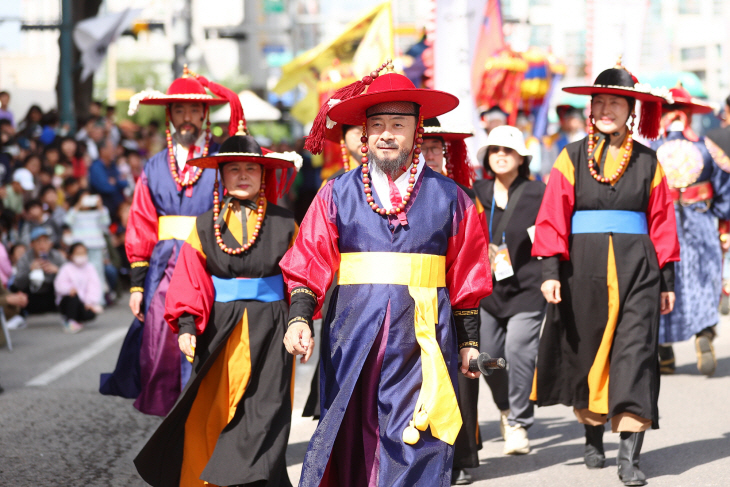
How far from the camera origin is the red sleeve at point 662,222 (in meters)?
5.85

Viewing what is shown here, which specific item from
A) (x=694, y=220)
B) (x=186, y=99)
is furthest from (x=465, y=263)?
(x=694, y=220)

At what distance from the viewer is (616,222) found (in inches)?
233

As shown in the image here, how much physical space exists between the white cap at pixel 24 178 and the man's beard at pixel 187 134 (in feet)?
24.4

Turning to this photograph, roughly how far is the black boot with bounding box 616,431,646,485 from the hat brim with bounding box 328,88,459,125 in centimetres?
226

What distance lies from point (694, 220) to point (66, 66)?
12551 millimetres

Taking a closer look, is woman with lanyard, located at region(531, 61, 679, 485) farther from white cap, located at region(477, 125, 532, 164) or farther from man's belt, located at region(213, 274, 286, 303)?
man's belt, located at region(213, 274, 286, 303)

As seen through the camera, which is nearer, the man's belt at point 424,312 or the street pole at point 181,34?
the man's belt at point 424,312

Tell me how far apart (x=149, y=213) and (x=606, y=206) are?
2720 mm

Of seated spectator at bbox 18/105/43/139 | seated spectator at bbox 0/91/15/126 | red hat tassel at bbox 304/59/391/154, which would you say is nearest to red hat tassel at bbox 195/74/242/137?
red hat tassel at bbox 304/59/391/154

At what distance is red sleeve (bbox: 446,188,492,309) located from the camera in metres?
4.39

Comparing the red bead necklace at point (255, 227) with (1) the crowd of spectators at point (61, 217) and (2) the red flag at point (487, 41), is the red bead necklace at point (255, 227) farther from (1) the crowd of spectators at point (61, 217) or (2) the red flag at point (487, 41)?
(2) the red flag at point (487, 41)

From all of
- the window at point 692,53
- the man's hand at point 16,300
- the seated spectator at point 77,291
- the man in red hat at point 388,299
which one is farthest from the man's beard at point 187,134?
the window at point 692,53

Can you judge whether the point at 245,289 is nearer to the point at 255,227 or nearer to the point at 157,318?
the point at 255,227

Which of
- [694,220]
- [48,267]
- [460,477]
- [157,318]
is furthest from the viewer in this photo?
[48,267]
